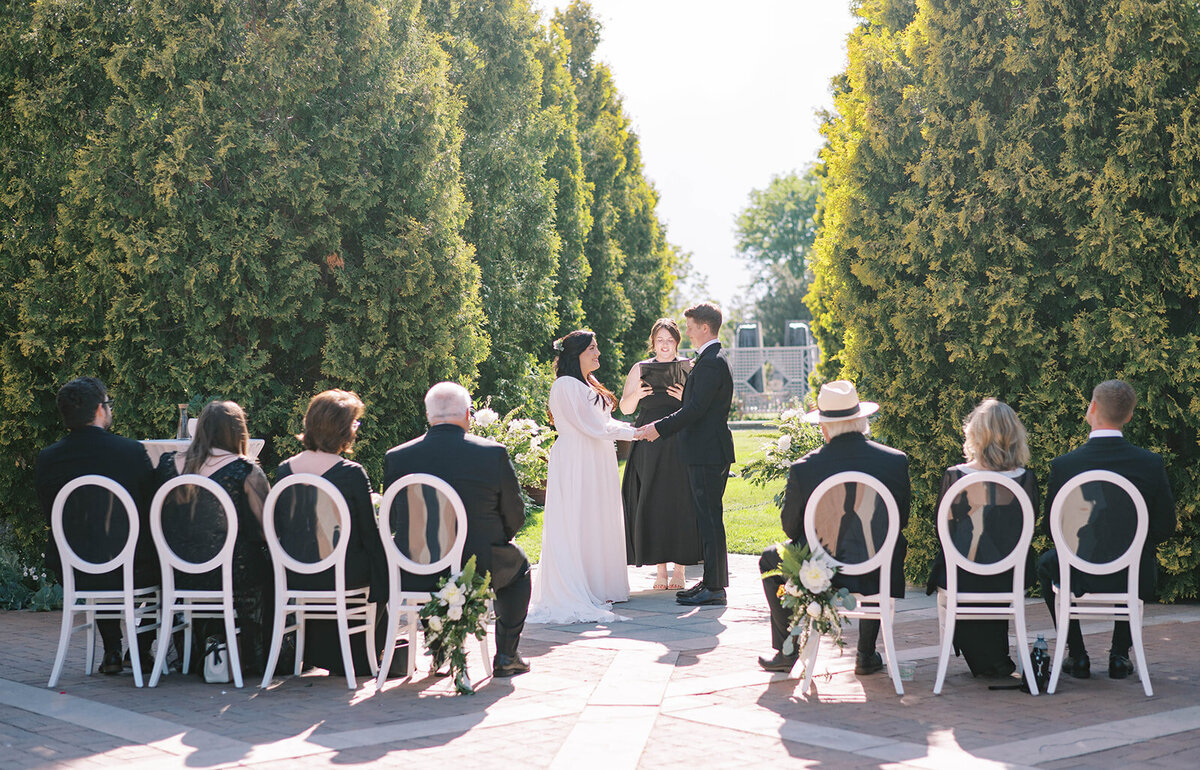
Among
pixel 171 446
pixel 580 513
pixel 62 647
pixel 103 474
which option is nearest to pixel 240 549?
pixel 103 474

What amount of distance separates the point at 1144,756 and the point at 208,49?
28.0 feet

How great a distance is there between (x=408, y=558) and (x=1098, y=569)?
140 inches

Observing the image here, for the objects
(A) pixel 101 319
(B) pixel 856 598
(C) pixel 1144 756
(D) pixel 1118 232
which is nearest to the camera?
(C) pixel 1144 756

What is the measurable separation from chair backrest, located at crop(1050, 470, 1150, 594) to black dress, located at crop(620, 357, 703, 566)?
3.61 meters

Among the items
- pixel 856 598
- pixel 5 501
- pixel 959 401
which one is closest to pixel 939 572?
pixel 856 598

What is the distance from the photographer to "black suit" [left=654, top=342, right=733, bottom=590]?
867 centimetres

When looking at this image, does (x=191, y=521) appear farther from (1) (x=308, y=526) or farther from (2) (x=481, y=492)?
(2) (x=481, y=492)

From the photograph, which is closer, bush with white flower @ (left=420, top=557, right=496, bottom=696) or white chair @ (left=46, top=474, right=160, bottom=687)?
bush with white flower @ (left=420, top=557, right=496, bottom=696)

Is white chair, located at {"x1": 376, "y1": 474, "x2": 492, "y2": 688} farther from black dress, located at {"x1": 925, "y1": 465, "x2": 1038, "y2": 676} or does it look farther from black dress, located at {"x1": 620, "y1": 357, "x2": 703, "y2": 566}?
black dress, located at {"x1": 620, "y1": 357, "x2": 703, "y2": 566}

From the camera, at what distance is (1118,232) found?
837 cm

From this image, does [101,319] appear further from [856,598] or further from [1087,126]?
[1087,126]

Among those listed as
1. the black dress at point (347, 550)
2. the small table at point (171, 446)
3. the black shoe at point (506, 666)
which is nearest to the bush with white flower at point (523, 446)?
the small table at point (171, 446)

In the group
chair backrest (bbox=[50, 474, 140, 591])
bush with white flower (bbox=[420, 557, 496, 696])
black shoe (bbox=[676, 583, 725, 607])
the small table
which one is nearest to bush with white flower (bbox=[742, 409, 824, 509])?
black shoe (bbox=[676, 583, 725, 607])

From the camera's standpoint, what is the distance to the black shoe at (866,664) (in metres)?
6.32
